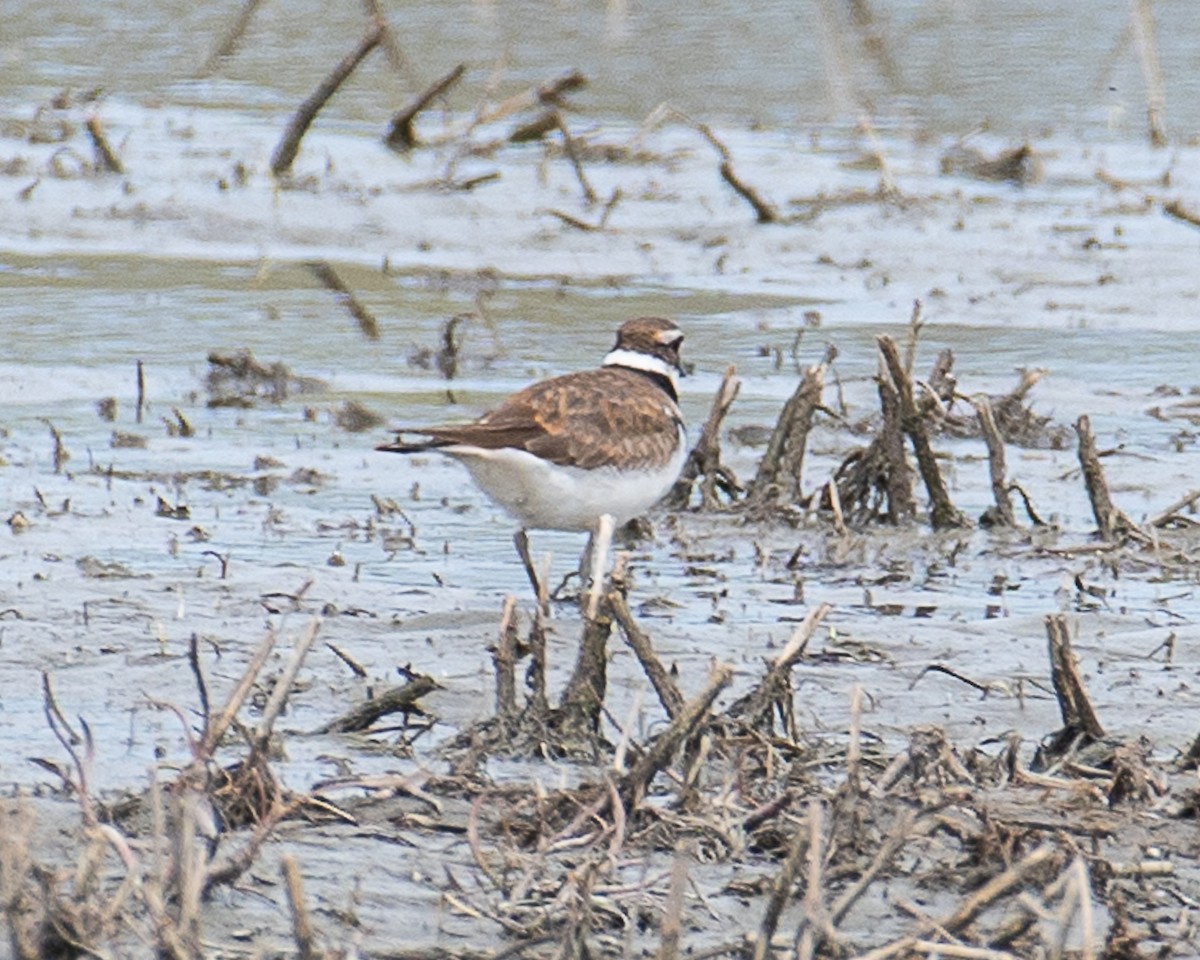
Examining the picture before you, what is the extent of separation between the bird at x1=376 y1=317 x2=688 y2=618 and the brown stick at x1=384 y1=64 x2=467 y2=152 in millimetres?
6636

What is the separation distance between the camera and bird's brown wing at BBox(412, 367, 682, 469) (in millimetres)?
7332

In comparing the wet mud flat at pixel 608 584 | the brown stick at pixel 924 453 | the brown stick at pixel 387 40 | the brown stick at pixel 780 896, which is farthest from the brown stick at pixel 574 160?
the brown stick at pixel 780 896

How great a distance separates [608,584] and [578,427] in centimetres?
223

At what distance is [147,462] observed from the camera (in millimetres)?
9141

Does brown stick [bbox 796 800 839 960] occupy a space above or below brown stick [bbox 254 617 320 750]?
→ below

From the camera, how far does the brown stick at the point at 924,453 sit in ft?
26.3

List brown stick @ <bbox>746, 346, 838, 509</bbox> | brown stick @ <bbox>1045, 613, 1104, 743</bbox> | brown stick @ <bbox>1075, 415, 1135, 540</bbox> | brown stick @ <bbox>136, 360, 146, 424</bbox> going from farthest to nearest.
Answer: brown stick @ <bbox>136, 360, 146, 424</bbox> < brown stick @ <bbox>746, 346, 838, 509</bbox> < brown stick @ <bbox>1075, 415, 1135, 540</bbox> < brown stick @ <bbox>1045, 613, 1104, 743</bbox>

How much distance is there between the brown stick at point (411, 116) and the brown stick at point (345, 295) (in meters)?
1.43

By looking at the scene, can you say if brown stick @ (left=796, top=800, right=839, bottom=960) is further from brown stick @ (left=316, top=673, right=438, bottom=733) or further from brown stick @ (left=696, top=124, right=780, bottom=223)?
brown stick @ (left=696, top=124, right=780, bottom=223)

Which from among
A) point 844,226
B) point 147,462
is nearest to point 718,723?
point 147,462

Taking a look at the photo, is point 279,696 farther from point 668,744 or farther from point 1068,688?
point 1068,688

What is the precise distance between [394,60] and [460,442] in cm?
339

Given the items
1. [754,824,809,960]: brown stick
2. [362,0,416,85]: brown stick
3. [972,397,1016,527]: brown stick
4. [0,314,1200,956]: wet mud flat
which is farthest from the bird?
[754,824,809,960]: brown stick

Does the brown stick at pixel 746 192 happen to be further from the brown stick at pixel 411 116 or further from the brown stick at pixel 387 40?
the brown stick at pixel 387 40
